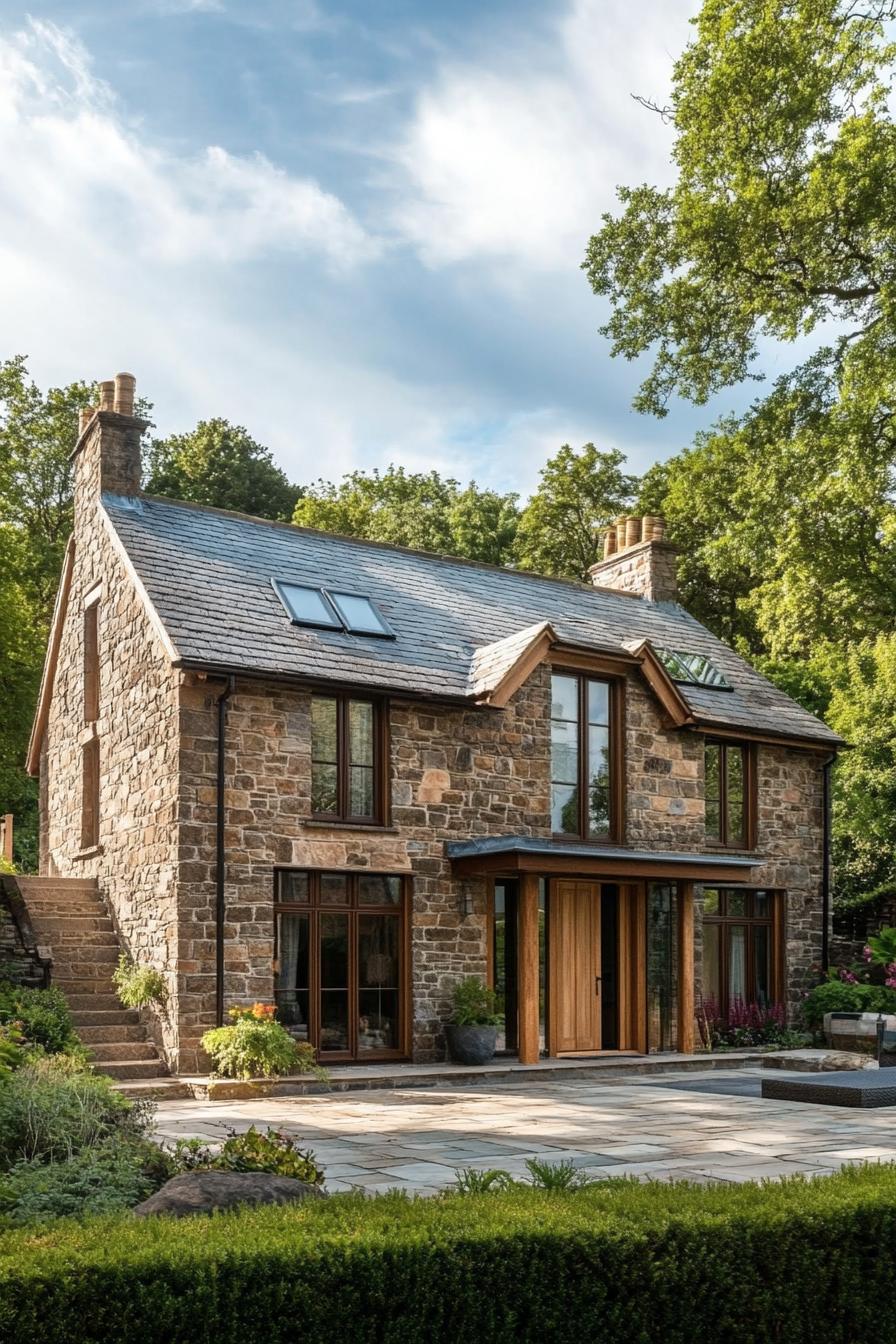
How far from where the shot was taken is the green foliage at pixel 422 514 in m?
38.5

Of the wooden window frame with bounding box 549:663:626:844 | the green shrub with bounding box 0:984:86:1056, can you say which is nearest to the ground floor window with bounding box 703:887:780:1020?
the wooden window frame with bounding box 549:663:626:844

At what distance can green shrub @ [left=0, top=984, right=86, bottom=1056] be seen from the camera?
13.4 meters

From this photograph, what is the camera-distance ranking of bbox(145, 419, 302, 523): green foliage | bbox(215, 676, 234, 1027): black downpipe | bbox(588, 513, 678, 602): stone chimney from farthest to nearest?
bbox(145, 419, 302, 523): green foliage → bbox(588, 513, 678, 602): stone chimney → bbox(215, 676, 234, 1027): black downpipe

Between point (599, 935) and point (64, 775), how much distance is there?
8.31 meters

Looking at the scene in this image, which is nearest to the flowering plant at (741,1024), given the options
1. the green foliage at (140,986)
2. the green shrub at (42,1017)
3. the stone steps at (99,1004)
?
the green foliage at (140,986)

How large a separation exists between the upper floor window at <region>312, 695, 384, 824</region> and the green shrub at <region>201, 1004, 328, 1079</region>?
2711mm

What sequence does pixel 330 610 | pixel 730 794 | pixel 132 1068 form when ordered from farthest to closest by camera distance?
pixel 730 794, pixel 330 610, pixel 132 1068

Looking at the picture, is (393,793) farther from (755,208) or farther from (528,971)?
(755,208)

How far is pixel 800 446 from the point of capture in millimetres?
21406

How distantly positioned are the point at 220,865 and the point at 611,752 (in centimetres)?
632

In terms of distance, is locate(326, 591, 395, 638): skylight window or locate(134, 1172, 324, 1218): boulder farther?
locate(326, 591, 395, 638): skylight window

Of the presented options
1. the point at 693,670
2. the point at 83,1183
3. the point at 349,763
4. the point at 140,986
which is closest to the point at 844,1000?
the point at 693,670

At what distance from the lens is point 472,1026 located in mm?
16109

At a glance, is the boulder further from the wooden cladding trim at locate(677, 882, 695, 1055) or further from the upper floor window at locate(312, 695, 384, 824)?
the wooden cladding trim at locate(677, 882, 695, 1055)
